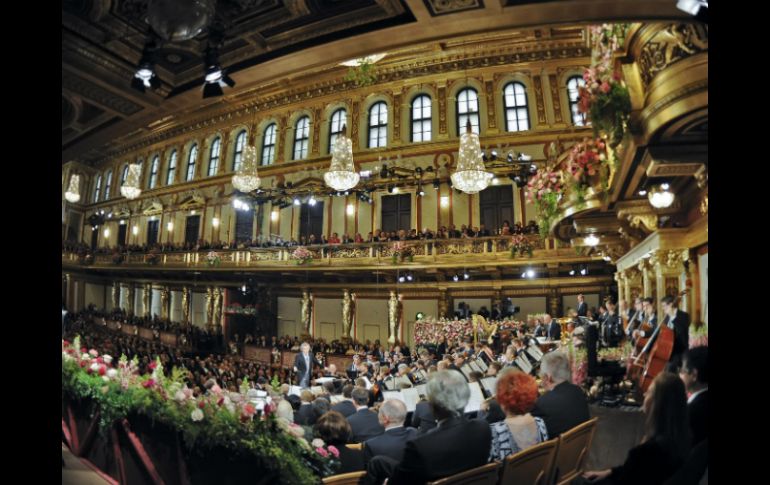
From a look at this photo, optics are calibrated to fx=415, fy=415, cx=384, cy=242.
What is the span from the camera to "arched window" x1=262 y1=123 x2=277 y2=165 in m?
10.0

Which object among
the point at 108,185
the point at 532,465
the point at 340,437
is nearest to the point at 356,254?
the point at 340,437

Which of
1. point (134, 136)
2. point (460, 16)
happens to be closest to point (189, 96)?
point (460, 16)

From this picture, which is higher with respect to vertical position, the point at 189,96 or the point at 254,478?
the point at 189,96

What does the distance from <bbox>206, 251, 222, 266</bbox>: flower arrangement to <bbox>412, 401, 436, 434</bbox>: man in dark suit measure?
22.9ft

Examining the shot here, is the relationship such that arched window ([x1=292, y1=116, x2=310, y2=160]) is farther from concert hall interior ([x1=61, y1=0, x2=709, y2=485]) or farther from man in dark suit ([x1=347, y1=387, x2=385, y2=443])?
man in dark suit ([x1=347, y1=387, x2=385, y2=443])

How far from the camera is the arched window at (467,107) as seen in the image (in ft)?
35.8

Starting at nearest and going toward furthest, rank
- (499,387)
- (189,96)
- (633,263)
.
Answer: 1. (499,387)
2. (189,96)
3. (633,263)

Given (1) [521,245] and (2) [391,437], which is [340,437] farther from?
(1) [521,245]

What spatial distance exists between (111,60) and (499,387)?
3443 millimetres

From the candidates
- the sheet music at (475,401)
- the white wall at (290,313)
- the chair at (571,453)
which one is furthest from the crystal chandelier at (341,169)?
the chair at (571,453)

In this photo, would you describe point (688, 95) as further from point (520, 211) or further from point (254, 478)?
point (520, 211)

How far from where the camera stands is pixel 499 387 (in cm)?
231

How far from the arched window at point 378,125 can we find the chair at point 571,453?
8.16 m

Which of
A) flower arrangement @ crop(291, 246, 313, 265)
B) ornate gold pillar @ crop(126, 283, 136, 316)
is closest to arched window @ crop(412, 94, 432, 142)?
flower arrangement @ crop(291, 246, 313, 265)
